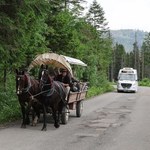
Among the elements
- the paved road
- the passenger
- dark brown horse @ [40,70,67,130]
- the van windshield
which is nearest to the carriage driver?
the passenger

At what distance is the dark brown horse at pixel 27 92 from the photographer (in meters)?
14.1

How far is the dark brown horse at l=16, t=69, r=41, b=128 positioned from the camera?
1408 cm

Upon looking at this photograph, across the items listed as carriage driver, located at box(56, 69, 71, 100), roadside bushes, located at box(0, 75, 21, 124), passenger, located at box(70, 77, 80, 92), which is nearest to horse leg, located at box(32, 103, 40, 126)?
roadside bushes, located at box(0, 75, 21, 124)

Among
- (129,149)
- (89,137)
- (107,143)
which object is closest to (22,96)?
(89,137)

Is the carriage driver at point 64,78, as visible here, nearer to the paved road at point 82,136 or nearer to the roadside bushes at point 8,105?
the paved road at point 82,136

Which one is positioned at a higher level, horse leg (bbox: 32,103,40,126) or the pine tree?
the pine tree

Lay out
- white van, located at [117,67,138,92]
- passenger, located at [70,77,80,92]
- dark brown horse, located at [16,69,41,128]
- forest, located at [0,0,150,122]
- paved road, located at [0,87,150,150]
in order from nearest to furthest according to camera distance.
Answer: paved road, located at [0,87,150,150] < dark brown horse, located at [16,69,41,128] < forest, located at [0,0,150,122] < passenger, located at [70,77,80,92] < white van, located at [117,67,138,92]

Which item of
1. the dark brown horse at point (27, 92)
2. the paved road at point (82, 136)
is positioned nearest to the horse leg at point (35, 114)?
the dark brown horse at point (27, 92)

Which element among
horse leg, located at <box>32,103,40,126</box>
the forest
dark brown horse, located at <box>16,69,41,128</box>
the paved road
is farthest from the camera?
the forest

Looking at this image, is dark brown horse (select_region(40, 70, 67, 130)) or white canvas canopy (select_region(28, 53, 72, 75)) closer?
dark brown horse (select_region(40, 70, 67, 130))

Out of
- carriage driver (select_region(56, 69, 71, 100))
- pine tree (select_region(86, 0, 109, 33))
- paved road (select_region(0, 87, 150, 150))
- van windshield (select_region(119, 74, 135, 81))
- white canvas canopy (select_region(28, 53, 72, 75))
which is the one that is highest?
pine tree (select_region(86, 0, 109, 33))

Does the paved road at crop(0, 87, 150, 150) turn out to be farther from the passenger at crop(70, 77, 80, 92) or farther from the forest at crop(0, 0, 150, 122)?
the forest at crop(0, 0, 150, 122)

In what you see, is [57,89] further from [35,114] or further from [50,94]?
[35,114]

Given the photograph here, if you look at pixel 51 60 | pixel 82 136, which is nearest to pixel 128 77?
pixel 51 60
